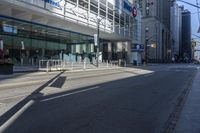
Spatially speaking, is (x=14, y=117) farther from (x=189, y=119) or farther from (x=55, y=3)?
(x=55, y=3)

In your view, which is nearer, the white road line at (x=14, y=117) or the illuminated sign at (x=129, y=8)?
the white road line at (x=14, y=117)

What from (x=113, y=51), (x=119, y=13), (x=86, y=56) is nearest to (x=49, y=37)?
(x=86, y=56)

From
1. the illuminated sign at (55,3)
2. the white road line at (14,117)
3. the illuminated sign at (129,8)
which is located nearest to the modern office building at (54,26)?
the illuminated sign at (55,3)

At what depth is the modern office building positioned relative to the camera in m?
33.7

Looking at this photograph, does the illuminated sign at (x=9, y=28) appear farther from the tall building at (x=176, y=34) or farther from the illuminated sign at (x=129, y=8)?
the tall building at (x=176, y=34)

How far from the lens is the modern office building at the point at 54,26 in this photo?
3372cm

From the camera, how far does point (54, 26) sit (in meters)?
41.5

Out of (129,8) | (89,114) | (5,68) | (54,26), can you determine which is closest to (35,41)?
(54,26)

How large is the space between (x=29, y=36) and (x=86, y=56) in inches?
670

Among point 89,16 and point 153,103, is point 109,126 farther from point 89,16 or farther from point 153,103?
point 89,16

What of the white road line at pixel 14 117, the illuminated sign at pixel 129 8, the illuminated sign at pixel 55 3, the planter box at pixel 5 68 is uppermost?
the illuminated sign at pixel 129 8

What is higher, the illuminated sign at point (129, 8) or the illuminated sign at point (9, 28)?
the illuminated sign at point (129, 8)

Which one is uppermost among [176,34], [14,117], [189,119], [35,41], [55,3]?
[176,34]

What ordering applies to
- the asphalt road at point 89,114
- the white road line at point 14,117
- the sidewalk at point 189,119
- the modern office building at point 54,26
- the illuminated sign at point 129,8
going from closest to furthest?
the white road line at point 14,117 < the asphalt road at point 89,114 < the sidewalk at point 189,119 < the modern office building at point 54,26 < the illuminated sign at point 129,8
